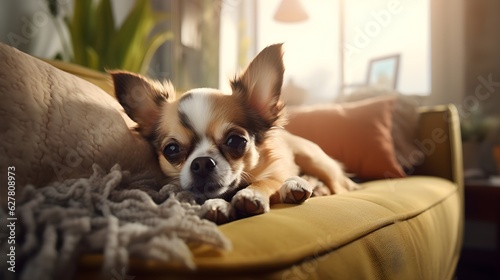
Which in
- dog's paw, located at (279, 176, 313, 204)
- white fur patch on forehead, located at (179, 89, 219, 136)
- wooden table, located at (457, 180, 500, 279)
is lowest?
wooden table, located at (457, 180, 500, 279)

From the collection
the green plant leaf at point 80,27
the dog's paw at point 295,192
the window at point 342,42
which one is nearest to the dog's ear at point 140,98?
the dog's paw at point 295,192

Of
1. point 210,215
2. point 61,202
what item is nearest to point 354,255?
point 210,215

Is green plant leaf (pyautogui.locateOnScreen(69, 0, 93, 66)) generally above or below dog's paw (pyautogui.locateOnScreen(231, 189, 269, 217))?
above

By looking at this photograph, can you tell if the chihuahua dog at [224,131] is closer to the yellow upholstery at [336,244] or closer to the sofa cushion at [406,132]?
the yellow upholstery at [336,244]

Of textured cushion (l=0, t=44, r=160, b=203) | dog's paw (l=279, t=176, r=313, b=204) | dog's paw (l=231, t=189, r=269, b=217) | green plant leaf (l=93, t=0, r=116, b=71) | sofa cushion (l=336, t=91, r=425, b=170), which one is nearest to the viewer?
textured cushion (l=0, t=44, r=160, b=203)

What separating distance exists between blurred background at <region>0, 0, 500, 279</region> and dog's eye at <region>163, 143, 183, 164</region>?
134 centimetres

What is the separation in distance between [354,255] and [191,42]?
275cm

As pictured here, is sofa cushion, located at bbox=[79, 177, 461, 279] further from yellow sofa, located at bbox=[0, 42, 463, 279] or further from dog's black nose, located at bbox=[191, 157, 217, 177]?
dog's black nose, located at bbox=[191, 157, 217, 177]

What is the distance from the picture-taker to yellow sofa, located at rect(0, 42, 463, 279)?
516 mm

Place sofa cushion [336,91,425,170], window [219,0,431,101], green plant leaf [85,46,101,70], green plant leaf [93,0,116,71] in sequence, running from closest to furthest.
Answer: sofa cushion [336,91,425,170] → green plant leaf [85,46,101,70] → green plant leaf [93,0,116,71] → window [219,0,431,101]

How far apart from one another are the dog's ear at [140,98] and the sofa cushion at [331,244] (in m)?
0.52

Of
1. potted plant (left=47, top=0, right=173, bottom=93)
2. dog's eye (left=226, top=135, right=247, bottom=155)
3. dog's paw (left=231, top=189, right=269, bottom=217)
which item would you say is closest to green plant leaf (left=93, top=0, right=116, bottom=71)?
potted plant (left=47, top=0, right=173, bottom=93)

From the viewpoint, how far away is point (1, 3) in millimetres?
2049

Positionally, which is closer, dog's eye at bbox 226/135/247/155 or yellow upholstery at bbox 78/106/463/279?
yellow upholstery at bbox 78/106/463/279
